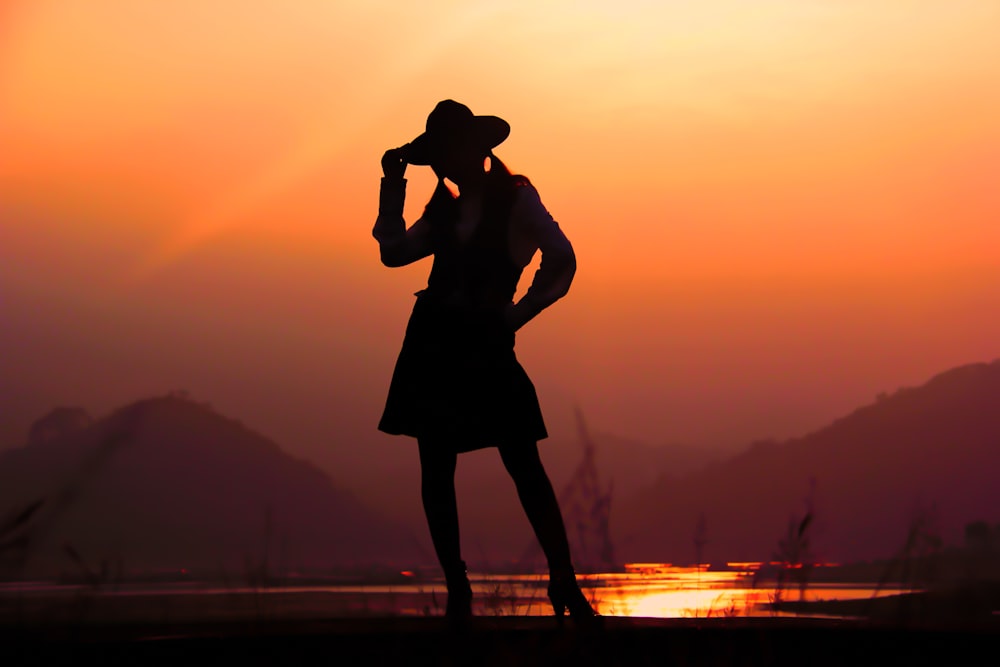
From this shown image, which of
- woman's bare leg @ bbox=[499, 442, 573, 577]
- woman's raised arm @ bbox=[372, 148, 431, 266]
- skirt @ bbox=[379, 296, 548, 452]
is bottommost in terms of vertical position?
woman's bare leg @ bbox=[499, 442, 573, 577]

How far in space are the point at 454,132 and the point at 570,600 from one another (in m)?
1.96

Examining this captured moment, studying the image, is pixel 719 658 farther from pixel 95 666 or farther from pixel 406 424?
pixel 95 666

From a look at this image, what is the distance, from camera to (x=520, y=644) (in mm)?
4242

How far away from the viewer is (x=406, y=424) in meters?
4.97

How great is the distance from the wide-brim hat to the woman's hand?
32 millimetres

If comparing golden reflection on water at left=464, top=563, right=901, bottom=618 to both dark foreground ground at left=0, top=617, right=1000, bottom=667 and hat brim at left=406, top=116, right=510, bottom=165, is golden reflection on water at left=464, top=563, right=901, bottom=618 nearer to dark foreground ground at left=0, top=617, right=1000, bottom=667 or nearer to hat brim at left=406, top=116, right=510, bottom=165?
dark foreground ground at left=0, top=617, right=1000, bottom=667

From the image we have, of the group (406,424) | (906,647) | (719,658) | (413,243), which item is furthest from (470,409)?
(906,647)

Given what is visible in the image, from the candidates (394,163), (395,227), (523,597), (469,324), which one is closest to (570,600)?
(523,597)

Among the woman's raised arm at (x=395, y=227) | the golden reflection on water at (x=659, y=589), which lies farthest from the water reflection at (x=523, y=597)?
the woman's raised arm at (x=395, y=227)

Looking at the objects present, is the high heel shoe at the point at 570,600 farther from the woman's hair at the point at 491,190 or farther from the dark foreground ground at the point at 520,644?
the woman's hair at the point at 491,190

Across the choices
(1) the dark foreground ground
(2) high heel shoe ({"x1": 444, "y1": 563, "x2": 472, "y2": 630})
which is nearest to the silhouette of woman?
(2) high heel shoe ({"x1": 444, "y1": 563, "x2": 472, "y2": 630})

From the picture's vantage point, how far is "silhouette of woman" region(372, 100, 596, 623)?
4867mm

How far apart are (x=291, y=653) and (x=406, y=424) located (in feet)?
3.64

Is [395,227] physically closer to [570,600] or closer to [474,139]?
[474,139]
